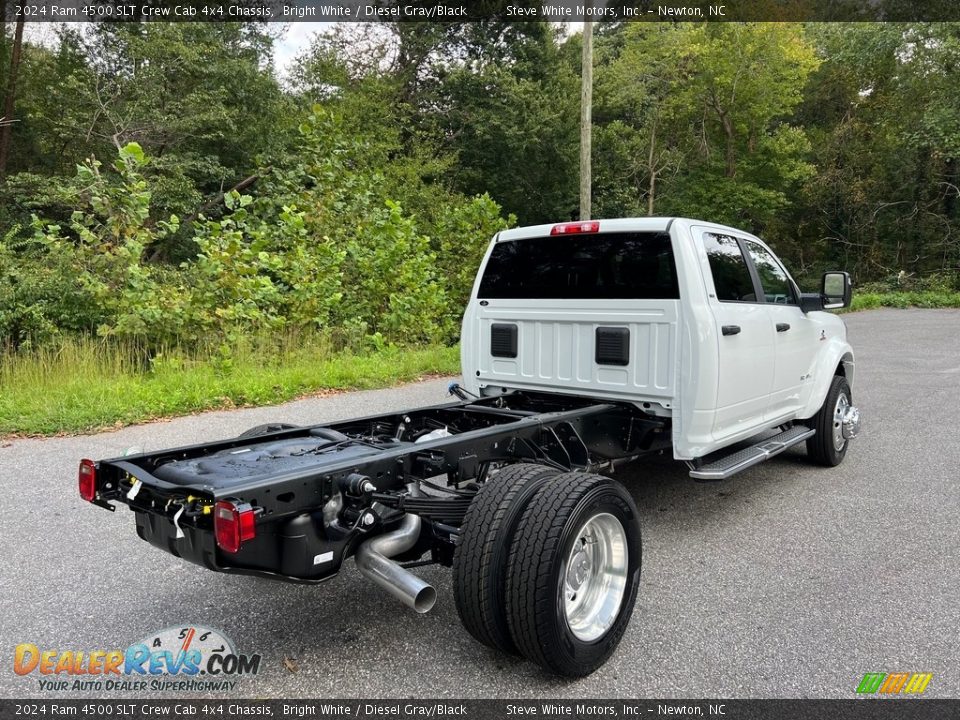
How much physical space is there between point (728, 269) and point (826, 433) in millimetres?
2129

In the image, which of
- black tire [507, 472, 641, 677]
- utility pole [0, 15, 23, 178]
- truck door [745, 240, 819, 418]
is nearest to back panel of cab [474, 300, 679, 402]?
truck door [745, 240, 819, 418]

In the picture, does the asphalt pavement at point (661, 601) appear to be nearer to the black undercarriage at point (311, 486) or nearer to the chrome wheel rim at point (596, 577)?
the chrome wheel rim at point (596, 577)

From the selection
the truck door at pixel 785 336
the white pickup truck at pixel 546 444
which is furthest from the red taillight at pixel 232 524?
the truck door at pixel 785 336

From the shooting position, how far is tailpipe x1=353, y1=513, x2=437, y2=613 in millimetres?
2684

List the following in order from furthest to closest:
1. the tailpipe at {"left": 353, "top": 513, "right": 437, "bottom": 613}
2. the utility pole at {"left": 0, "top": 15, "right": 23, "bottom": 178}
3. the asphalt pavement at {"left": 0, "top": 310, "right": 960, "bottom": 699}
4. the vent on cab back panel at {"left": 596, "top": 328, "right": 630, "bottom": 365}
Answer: the utility pole at {"left": 0, "top": 15, "right": 23, "bottom": 178}, the vent on cab back panel at {"left": 596, "top": 328, "right": 630, "bottom": 365}, the asphalt pavement at {"left": 0, "top": 310, "right": 960, "bottom": 699}, the tailpipe at {"left": 353, "top": 513, "right": 437, "bottom": 613}

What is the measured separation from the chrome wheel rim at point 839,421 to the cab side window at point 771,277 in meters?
1.16

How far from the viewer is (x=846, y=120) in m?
34.6

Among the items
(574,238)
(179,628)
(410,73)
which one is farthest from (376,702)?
(410,73)

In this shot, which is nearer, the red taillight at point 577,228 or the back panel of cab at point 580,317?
the back panel of cab at point 580,317

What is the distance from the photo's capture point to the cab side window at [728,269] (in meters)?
4.62

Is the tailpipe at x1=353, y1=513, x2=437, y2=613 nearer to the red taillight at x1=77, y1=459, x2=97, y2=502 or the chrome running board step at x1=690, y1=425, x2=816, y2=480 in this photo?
the red taillight at x1=77, y1=459, x2=97, y2=502

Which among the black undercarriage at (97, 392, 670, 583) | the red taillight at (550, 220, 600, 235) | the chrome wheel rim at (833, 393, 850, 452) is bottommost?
the chrome wheel rim at (833, 393, 850, 452)

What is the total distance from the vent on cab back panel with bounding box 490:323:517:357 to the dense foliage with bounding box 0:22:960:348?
6416mm

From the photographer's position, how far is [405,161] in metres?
25.2
